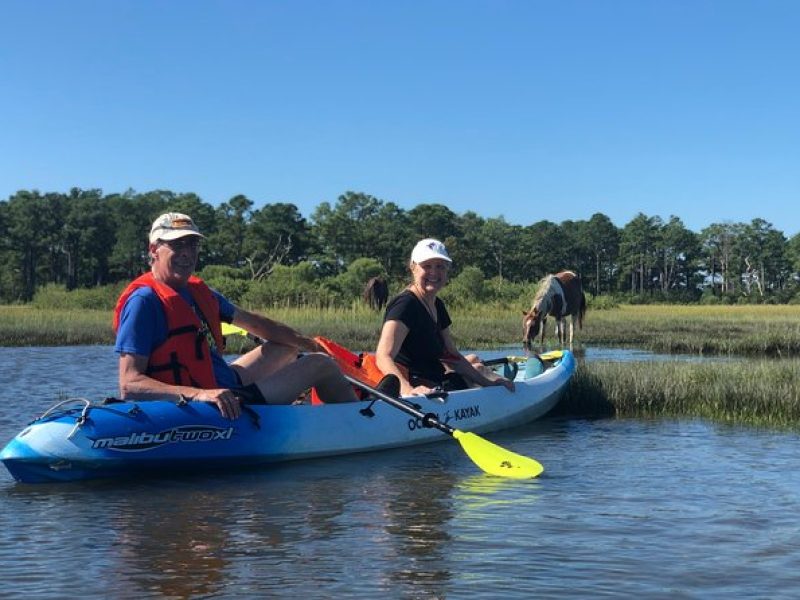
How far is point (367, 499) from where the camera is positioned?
19.8 feet

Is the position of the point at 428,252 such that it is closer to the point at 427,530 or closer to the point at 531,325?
the point at 427,530

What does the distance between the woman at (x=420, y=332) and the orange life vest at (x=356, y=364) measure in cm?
23

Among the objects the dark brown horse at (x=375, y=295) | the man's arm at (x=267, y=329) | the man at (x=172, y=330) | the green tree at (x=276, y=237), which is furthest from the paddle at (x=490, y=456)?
the green tree at (x=276, y=237)

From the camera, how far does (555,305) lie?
19.2 m

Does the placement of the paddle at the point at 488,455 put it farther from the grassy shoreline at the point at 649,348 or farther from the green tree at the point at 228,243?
the green tree at the point at 228,243

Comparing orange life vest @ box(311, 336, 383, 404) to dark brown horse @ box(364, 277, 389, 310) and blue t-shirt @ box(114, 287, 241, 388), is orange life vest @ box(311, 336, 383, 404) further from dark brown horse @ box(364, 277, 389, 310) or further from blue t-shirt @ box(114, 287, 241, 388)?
dark brown horse @ box(364, 277, 389, 310)

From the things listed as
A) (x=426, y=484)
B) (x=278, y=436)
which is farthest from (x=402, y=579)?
(x=278, y=436)

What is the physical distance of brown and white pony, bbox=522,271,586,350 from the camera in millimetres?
18016

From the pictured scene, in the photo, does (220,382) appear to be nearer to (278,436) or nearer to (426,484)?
(278,436)

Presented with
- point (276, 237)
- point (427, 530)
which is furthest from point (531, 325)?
point (276, 237)

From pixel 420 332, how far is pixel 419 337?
5 cm

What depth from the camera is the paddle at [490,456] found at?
21.5 ft

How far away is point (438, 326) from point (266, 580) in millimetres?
4227

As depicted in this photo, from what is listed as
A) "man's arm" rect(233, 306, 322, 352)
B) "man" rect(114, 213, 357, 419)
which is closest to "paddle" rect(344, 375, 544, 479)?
"man's arm" rect(233, 306, 322, 352)
